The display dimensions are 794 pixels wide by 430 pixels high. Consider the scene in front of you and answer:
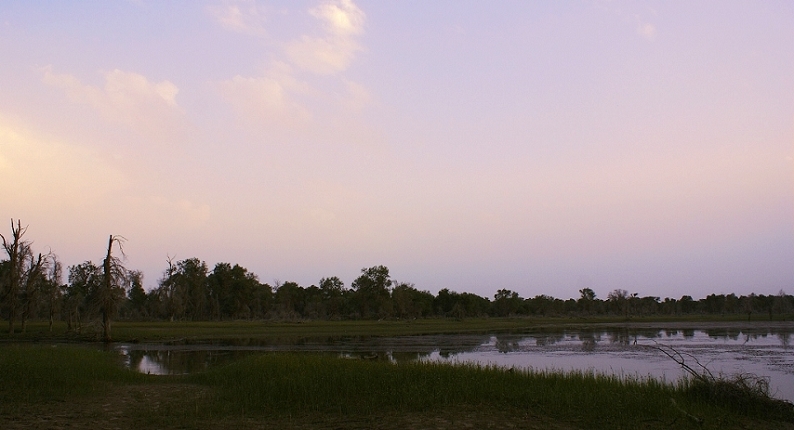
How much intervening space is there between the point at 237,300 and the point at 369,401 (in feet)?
376

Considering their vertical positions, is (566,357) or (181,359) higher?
(566,357)

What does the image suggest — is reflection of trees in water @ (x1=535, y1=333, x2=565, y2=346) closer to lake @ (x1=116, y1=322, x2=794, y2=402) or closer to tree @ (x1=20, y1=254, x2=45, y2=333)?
lake @ (x1=116, y1=322, x2=794, y2=402)

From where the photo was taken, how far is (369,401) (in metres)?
16.7

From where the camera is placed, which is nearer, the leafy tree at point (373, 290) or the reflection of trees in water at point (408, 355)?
the reflection of trees in water at point (408, 355)

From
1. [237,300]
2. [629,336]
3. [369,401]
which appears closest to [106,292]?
[369,401]

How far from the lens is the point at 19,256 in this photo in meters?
57.6

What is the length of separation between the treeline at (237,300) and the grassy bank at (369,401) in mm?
34949

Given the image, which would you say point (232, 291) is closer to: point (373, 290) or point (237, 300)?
point (237, 300)

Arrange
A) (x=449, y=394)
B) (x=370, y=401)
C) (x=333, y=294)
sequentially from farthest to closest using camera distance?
(x=333, y=294) → (x=449, y=394) → (x=370, y=401)

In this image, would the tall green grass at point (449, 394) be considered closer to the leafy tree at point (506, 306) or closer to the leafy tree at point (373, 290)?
the leafy tree at point (373, 290)

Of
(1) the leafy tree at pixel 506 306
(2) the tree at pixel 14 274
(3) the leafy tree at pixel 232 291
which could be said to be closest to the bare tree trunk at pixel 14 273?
(2) the tree at pixel 14 274

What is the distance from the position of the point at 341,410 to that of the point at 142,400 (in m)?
6.94

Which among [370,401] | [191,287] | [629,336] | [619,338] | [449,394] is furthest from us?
[191,287]

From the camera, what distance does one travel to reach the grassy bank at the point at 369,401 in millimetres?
14469
